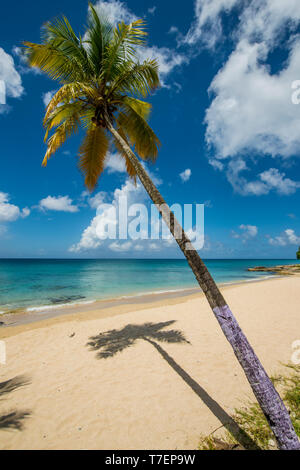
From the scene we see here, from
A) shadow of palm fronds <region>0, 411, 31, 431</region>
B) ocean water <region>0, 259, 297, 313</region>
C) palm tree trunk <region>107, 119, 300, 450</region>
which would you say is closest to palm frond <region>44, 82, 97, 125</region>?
palm tree trunk <region>107, 119, 300, 450</region>

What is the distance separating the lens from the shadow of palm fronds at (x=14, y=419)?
12.2ft

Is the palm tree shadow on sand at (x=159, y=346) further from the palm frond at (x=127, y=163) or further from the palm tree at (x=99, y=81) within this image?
the palm frond at (x=127, y=163)

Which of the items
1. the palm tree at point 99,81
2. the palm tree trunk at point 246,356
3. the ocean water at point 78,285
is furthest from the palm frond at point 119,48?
the ocean water at point 78,285

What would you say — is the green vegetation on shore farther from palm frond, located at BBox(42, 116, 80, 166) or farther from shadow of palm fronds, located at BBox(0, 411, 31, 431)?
palm frond, located at BBox(42, 116, 80, 166)

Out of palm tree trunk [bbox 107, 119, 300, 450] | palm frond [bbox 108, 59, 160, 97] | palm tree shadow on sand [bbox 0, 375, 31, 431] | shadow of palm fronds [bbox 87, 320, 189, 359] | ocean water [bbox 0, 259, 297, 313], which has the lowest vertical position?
ocean water [bbox 0, 259, 297, 313]

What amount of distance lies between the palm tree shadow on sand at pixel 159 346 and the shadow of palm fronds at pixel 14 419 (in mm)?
2438

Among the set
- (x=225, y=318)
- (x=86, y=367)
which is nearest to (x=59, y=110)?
(x=225, y=318)

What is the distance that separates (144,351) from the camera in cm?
642

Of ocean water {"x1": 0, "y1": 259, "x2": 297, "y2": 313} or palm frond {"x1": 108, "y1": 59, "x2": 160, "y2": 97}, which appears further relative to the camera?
ocean water {"x1": 0, "y1": 259, "x2": 297, "y2": 313}

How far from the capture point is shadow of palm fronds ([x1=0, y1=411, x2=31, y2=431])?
3726mm

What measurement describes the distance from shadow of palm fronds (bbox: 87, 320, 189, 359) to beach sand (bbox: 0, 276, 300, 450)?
0.27 feet

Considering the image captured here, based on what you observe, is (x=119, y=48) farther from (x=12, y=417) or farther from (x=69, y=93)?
(x=12, y=417)
